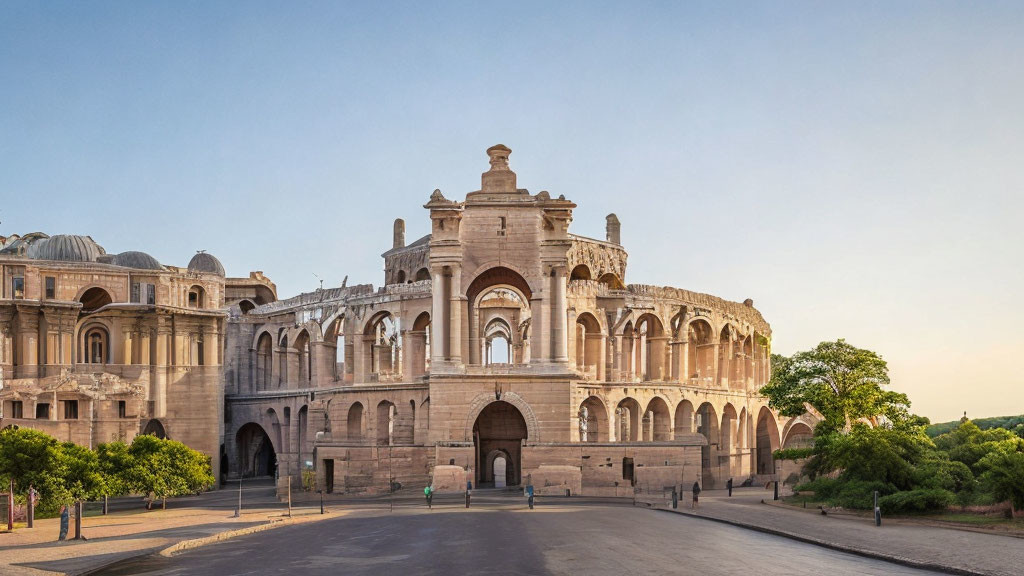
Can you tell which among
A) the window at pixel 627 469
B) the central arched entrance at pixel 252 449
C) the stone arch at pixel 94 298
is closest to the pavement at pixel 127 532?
the window at pixel 627 469

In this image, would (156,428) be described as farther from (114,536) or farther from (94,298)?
(114,536)

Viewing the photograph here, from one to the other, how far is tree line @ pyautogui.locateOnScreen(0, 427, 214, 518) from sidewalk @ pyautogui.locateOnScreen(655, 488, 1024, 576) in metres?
27.9

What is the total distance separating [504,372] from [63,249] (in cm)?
4007

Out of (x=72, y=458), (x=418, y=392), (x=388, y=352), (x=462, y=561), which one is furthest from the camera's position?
(x=388, y=352)

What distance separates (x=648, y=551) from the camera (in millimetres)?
34125

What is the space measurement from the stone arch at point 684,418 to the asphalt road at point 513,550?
28740 mm

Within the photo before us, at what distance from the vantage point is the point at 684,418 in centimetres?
7438

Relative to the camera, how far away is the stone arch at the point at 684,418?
74125mm

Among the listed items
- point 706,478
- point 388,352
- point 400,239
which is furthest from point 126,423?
point 706,478

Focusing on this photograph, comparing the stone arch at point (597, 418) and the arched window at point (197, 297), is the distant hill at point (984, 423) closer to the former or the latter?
the stone arch at point (597, 418)

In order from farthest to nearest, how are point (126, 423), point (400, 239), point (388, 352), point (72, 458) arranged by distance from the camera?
point (400, 239)
point (388, 352)
point (126, 423)
point (72, 458)

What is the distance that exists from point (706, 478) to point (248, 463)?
43.1 m

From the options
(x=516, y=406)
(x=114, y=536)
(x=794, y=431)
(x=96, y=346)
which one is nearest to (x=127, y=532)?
(x=114, y=536)

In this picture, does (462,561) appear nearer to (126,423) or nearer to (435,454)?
(435,454)
